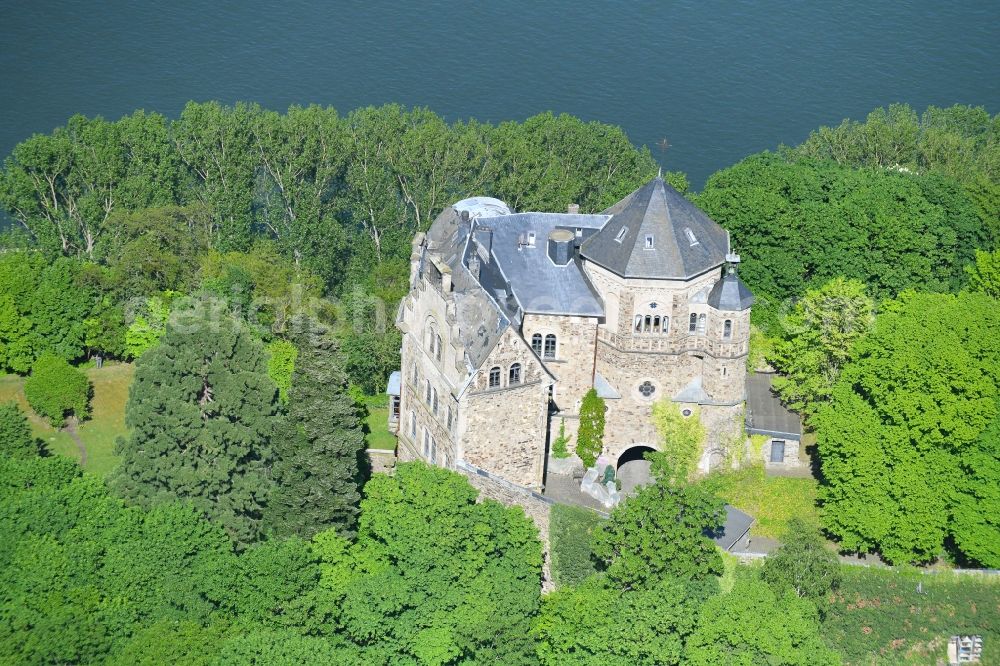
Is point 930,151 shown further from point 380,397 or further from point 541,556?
point 541,556

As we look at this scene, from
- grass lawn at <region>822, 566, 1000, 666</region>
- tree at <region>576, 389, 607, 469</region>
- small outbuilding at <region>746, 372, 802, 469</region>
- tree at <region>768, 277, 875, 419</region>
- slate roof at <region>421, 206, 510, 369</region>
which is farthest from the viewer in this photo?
small outbuilding at <region>746, 372, 802, 469</region>

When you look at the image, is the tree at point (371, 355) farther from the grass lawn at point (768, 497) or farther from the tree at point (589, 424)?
the grass lawn at point (768, 497)

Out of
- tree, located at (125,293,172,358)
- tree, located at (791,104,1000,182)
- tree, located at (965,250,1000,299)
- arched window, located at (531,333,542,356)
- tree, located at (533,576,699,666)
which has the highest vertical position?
tree, located at (791,104,1000,182)

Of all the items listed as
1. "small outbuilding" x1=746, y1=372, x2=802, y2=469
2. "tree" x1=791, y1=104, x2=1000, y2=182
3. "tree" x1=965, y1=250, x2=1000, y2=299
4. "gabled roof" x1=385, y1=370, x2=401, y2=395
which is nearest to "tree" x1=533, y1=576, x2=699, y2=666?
"small outbuilding" x1=746, y1=372, x2=802, y2=469

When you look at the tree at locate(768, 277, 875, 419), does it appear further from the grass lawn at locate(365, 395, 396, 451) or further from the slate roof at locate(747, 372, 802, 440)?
the grass lawn at locate(365, 395, 396, 451)

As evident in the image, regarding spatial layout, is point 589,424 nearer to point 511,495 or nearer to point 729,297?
point 511,495

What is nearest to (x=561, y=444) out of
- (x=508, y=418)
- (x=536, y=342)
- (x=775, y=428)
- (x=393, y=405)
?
(x=536, y=342)
